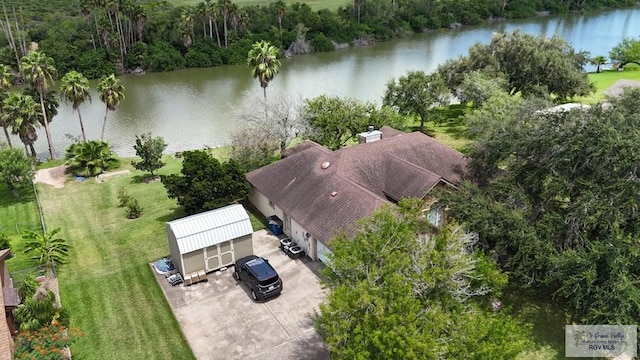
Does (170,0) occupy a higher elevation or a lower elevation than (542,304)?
higher

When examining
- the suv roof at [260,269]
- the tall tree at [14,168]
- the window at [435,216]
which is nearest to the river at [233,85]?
the tall tree at [14,168]

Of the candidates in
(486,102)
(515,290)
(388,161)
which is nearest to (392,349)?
(515,290)

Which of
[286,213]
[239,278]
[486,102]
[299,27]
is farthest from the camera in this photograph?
[299,27]

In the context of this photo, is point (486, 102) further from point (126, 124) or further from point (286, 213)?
point (126, 124)

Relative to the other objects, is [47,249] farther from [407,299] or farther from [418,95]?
[418,95]

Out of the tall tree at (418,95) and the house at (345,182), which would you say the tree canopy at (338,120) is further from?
the house at (345,182)

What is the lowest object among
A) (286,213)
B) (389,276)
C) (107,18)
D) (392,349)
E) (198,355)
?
(198,355)
